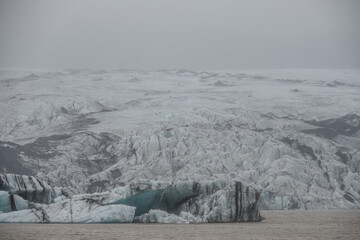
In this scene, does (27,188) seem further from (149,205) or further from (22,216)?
(149,205)

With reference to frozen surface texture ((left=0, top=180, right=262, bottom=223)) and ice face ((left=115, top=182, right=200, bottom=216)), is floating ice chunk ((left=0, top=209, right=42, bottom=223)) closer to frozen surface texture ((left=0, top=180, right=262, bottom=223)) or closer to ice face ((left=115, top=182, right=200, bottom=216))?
frozen surface texture ((left=0, top=180, right=262, bottom=223))

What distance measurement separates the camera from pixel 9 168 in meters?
40.3

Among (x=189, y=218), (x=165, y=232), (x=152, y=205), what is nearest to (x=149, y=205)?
(x=152, y=205)

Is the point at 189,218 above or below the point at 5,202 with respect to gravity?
below

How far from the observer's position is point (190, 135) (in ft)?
136

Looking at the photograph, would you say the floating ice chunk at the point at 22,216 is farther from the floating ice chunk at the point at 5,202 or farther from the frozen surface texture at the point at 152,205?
the floating ice chunk at the point at 5,202

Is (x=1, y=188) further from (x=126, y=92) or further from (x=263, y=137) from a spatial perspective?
(x=126, y=92)

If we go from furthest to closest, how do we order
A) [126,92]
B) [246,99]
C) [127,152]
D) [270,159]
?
[126,92]
[246,99]
[127,152]
[270,159]

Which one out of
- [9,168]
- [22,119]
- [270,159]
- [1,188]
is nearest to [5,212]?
[1,188]

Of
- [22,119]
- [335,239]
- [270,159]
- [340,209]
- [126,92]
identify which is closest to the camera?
[335,239]

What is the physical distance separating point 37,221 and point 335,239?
11.9 metres

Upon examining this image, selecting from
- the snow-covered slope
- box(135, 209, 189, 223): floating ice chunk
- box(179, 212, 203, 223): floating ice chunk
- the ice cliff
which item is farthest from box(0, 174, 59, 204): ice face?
box(179, 212, 203, 223): floating ice chunk

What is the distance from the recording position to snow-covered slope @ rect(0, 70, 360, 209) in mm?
37219

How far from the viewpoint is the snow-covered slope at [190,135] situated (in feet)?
122
